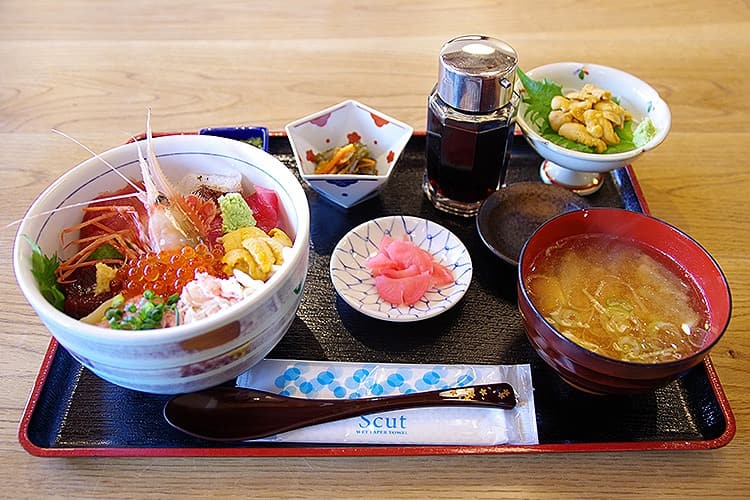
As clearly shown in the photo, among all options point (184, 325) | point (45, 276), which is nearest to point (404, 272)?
point (184, 325)

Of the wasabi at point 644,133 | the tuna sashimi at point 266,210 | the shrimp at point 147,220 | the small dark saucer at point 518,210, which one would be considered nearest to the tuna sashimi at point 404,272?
the small dark saucer at point 518,210

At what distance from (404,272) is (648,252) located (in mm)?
440

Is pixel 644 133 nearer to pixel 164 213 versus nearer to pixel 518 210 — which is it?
pixel 518 210

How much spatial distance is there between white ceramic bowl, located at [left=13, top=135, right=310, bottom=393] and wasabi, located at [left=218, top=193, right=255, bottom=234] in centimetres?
6

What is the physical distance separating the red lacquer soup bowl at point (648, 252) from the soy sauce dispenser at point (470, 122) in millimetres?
273

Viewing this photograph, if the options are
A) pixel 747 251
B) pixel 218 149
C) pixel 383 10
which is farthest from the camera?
pixel 383 10

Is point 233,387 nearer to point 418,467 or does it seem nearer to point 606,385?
point 418,467

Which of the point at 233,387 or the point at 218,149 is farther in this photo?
the point at 218,149

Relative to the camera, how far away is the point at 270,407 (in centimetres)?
97

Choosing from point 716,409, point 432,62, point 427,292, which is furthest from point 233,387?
point 432,62

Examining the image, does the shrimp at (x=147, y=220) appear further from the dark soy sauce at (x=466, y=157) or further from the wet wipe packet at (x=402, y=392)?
the dark soy sauce at (x=466, y=157)

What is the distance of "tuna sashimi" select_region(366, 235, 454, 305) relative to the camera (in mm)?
1146

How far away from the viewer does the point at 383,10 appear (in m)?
2.04

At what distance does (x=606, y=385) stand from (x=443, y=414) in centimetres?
25
